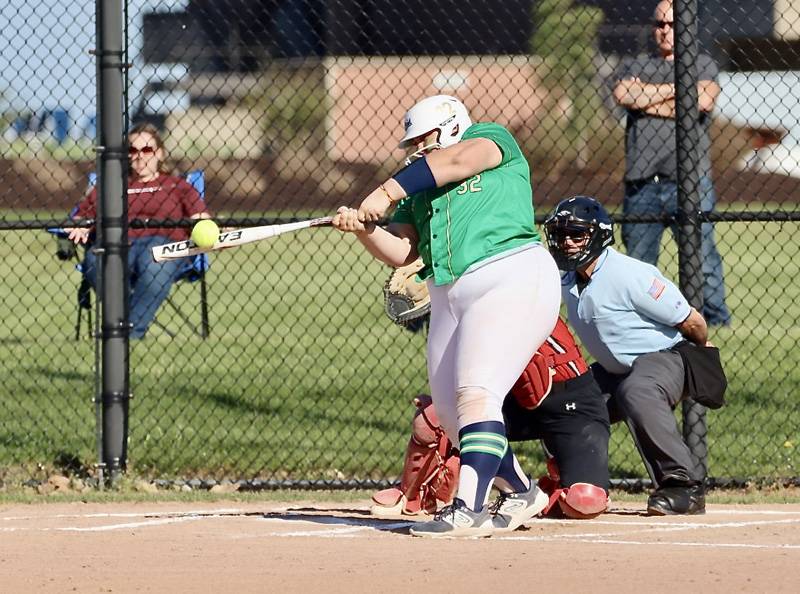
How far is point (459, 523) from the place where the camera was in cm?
570

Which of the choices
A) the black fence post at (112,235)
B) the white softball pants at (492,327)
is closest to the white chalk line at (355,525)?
the white softball pants at (492,327)

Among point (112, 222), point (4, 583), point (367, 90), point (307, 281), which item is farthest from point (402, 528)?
point (367, 90)

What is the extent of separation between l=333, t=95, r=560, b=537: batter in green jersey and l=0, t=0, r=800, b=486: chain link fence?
6.61 feet

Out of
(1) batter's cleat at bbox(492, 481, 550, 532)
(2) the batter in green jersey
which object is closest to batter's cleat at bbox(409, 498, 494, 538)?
(2) the batter in green jersey

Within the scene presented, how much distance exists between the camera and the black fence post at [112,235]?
762 cm

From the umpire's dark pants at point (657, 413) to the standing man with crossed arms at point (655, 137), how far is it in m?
2.07

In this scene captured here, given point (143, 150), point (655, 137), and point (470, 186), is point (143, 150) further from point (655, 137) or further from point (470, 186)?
point (470, 186)

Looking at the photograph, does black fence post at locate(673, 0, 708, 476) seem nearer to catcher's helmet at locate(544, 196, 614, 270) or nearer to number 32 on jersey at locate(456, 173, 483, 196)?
catcher's helmet at locate(544, 196, 614, 270)

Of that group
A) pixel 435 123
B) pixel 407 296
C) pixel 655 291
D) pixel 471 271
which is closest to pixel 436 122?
pixel 435 123

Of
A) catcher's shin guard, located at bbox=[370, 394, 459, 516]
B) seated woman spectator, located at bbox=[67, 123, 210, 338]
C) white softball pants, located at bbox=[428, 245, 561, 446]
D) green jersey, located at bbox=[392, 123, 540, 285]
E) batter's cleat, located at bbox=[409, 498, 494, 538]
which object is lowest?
batter's cleat, located at bbox=[409, 498, 494, 538]

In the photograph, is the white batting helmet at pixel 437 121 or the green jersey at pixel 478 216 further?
the white batting helmet at pixel 437 121

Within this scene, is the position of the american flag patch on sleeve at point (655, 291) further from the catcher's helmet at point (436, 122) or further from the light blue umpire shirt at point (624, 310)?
the catcher's helmet at point (436, 122)

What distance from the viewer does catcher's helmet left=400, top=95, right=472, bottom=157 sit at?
593 centimetres

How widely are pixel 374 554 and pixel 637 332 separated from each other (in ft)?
6.75
